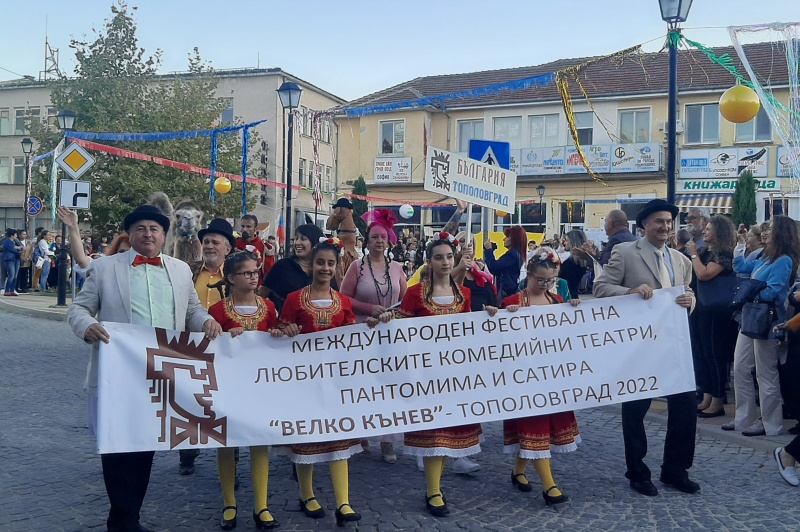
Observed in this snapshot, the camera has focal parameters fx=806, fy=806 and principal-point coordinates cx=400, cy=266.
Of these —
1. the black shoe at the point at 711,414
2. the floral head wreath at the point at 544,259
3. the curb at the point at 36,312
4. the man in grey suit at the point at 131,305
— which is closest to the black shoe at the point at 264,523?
the man in grey suit at the point at 131,305

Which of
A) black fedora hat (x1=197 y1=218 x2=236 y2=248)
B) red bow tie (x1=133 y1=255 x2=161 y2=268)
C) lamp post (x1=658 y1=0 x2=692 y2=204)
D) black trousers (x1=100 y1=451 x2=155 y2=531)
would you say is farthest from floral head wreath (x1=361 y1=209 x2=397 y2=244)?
lamp post (x1=658 y1=0 x2=692 y2=204)

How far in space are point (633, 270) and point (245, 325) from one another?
9.44ft

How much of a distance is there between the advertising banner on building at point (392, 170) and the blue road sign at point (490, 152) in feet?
96.3

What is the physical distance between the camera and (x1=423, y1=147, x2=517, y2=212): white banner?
7695 millimetres

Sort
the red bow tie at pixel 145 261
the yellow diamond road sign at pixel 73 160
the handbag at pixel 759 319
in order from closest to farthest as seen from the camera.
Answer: the red bow tie at pixel 145 261, the handbag at pixel 759 319, the yellow diamond road sign at pixel 73 160

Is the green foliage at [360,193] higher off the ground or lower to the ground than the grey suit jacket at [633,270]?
higher

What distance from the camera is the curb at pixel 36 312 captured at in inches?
699

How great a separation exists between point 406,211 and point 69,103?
46.6ft

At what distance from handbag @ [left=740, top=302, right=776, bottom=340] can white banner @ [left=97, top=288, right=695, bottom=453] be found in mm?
1650

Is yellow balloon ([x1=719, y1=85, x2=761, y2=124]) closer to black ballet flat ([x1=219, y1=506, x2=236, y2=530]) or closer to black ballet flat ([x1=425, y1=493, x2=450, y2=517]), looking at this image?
black ballet flat ([x1=425, y1=493, x2=450, y2=517])

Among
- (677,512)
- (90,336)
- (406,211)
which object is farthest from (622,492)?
(406,211)

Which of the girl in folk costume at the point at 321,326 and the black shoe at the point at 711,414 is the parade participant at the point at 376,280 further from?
the black shoe at the point at 711,414

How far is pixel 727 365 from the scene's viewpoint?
8.91 meters

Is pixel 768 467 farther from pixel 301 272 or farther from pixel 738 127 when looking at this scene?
pixel 738 127
